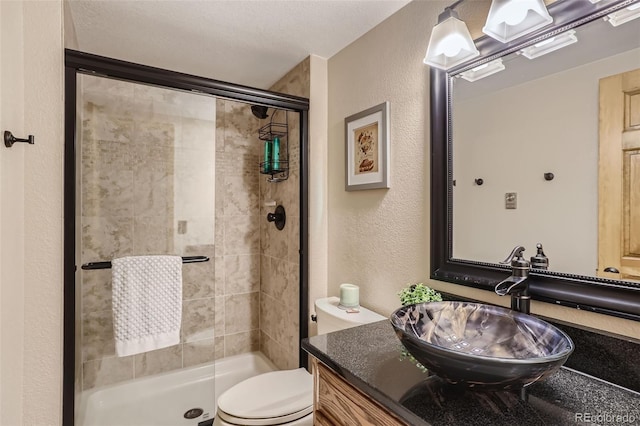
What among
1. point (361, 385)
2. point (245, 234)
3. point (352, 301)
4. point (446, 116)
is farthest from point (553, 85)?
point (245, 234)

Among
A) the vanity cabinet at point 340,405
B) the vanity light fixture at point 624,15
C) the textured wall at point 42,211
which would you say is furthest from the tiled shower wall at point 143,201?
the vanity light fixture at point 624,15

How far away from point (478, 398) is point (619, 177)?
2.21 ft

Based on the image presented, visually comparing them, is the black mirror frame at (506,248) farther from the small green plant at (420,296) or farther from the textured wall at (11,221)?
the textured wall at (11,221)

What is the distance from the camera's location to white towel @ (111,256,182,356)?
168cm

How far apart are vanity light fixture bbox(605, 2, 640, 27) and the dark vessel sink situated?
0.82m

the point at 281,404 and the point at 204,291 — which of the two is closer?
the point at 281,404

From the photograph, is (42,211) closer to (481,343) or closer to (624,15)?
(481,343)

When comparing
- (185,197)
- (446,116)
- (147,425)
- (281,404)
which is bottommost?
(147,425)

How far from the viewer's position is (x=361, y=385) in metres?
0.81

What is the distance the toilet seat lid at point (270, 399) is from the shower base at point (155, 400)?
0.38 m

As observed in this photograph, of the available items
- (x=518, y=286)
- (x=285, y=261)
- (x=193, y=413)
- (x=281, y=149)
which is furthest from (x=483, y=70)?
(x=193, y=413)

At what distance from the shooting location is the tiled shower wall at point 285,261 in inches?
84.1

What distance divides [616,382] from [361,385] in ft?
2.09

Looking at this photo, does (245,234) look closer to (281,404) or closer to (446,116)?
(281,404)
